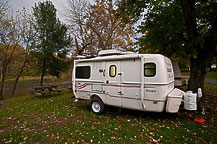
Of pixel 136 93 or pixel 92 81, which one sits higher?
pixel 92 81

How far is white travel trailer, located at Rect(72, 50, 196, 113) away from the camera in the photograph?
185 inches

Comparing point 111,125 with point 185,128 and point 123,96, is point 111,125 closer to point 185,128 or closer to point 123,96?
point 123,96

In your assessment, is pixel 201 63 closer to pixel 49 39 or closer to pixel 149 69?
pixel 149 69

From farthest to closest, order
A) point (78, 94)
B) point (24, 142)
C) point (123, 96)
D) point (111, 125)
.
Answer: point (78, 94) < point (123, 96) < point (111, 125) < point (24, 142)

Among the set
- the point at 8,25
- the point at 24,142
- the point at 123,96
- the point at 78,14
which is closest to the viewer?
the point at 24,142

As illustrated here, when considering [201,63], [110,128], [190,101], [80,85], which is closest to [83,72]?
[80,85]

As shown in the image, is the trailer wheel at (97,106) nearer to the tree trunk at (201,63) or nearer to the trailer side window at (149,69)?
the trailer side window at (149,69)

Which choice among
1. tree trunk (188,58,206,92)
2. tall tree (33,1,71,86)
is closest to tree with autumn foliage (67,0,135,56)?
tall tree (33,1,71,86)

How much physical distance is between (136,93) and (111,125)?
1611 millimetres

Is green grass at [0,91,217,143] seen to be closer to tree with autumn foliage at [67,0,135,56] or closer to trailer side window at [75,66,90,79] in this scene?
trailer side window at [75,66,90,79]

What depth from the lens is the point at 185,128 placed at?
4.48m

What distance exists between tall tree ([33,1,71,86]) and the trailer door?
11.2 metres

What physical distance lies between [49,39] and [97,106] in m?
12.2

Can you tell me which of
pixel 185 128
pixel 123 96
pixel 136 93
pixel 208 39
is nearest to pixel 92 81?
pixel 123 96
